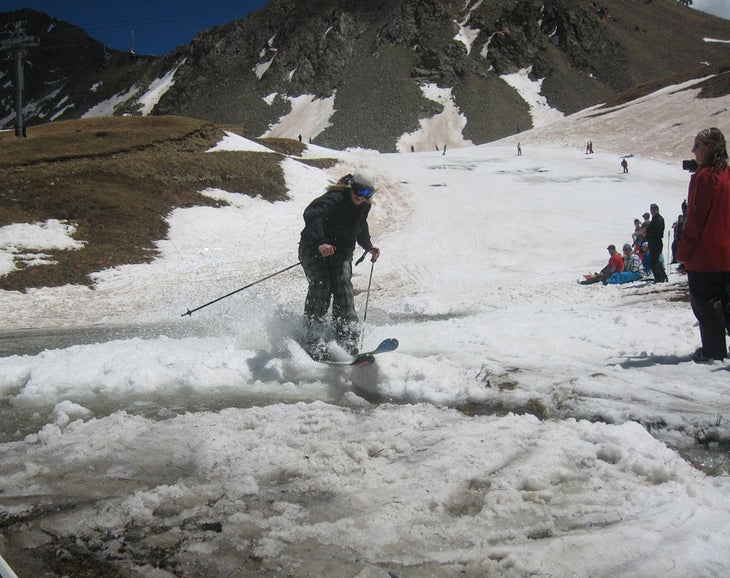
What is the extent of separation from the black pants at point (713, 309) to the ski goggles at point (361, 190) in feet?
11.9

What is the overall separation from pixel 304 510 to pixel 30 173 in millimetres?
28134

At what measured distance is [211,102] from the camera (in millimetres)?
128375

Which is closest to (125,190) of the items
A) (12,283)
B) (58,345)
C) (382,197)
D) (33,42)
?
(12,283)

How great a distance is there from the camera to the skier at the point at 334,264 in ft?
24.2

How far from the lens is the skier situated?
737 centimetres

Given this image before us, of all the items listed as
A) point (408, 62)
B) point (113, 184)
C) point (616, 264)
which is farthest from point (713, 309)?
point (408, 62)

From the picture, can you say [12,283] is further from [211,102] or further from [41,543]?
[211,102]

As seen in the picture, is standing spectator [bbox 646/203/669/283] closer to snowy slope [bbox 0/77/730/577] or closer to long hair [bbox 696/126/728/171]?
snowy slope [bbox 0/77/730/577]

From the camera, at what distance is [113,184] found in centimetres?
2686

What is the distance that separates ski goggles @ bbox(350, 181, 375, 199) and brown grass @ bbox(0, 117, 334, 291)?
43.3 ft

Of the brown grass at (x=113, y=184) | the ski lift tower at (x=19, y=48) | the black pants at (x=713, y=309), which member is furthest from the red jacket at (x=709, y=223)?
the ski lift tower at (x=19, y=48)

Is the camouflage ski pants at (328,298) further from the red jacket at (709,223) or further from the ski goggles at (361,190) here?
the red jacket at (709,223)

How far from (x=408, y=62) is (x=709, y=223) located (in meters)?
123

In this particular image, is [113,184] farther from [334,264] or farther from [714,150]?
[714,150]
